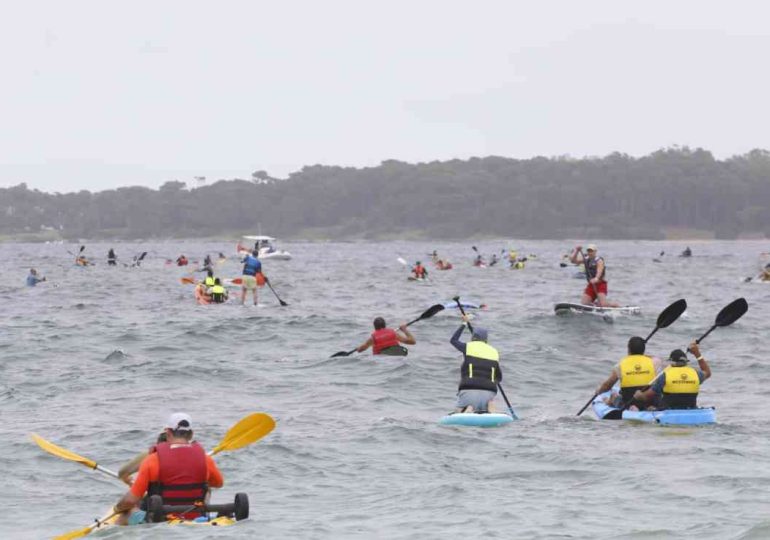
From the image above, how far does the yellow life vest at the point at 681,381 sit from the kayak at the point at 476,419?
2339 mm

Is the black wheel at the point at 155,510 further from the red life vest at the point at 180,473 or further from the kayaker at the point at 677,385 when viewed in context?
the kayaker at the point at 677,385

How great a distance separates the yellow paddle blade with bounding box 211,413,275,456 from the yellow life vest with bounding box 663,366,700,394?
21.7ft

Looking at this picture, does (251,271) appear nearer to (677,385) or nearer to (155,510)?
(677,385)

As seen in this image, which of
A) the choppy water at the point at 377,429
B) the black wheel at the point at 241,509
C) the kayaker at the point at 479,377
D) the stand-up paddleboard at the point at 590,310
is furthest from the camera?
the stand-up paddleboard at the point at 590,310

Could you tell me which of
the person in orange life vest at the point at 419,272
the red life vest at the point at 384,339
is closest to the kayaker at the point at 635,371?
the red life vest at the point at 384,339

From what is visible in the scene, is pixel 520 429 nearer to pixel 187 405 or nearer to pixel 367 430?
pixel 367 430

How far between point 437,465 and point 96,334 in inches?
746

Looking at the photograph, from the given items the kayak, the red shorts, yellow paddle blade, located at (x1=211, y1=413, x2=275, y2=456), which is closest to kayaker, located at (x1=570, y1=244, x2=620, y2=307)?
the red shorts

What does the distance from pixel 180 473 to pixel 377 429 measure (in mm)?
6950

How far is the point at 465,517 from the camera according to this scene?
14.0 meters

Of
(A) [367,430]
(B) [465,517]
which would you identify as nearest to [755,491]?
(B) [465,517]

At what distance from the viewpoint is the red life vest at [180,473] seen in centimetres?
1271

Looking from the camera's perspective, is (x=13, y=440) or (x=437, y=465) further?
(x=13, y=440)

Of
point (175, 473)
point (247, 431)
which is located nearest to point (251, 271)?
point (247, 431)
